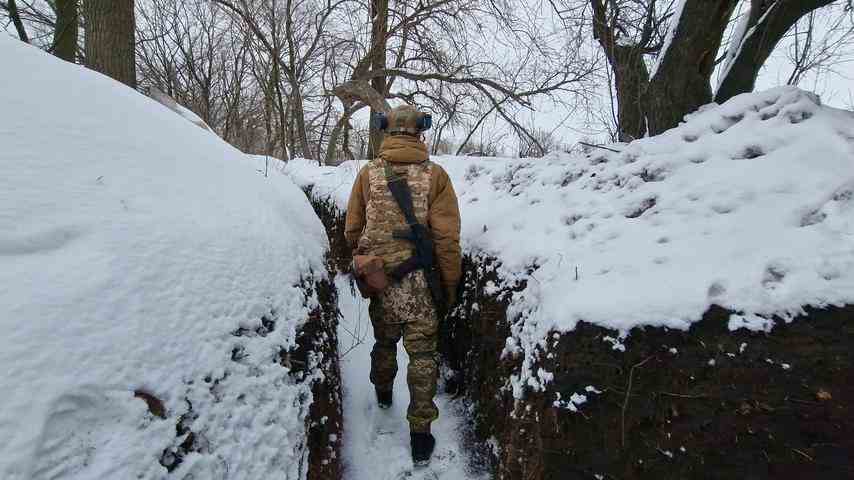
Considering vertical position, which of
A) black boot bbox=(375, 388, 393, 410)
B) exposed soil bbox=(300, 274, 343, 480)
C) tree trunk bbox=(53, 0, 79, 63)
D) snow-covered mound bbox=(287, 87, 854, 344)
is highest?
tree trunk bbox=(53, 0, 79, 63)

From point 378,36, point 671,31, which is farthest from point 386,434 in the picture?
point 378,36

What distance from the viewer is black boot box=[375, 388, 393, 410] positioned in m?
2.72

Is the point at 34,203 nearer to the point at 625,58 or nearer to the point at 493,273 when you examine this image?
the point at 493,273

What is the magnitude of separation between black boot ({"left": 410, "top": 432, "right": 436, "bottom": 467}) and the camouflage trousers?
4cm

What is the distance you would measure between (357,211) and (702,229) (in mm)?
2027

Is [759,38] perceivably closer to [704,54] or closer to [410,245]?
[704,54]

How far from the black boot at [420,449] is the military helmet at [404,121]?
191 centimetres

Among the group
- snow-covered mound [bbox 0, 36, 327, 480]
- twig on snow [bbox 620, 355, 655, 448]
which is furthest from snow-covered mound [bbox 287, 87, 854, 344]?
snow-covered mound [bbox 0, 36, 327, 480]

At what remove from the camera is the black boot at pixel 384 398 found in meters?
2.72

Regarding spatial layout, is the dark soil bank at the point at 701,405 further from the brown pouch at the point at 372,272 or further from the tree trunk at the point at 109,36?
the tree trunk at the point at 109,36

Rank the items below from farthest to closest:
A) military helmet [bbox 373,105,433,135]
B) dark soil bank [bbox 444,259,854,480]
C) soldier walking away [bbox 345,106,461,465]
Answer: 1. military helmet [bbox 373,105,433,135]
2. soldier walking away [bbox 345,106,461,465]
3. dark soil bank [bbox 444,259,854,480]

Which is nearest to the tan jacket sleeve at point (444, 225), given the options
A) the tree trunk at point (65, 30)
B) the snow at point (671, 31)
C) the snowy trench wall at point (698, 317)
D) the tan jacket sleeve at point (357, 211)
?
the snowy trench wall at point (698, 317)

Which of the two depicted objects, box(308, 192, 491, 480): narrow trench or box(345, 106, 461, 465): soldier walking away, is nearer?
box(308, 192, 491, 480): narrow trench

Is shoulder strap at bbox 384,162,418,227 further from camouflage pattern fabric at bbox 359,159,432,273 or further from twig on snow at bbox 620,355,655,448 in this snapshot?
twig on snow at bbox 620,355,655,448
